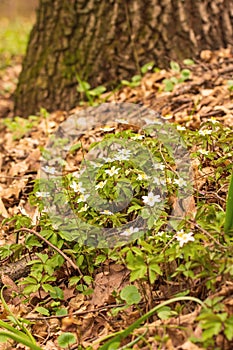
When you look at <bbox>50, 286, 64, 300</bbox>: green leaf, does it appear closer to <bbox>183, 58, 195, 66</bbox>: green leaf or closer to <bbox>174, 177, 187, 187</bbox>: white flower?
<bbox>174, 177, 187, 187</bbox>: white flower

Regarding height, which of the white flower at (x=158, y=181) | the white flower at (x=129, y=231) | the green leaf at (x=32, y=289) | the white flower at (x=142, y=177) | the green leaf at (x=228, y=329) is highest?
the white flower at (x=142, y=177)

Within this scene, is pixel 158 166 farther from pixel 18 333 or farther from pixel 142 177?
pixel 18 333

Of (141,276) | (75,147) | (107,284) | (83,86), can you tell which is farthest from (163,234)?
(83,86)

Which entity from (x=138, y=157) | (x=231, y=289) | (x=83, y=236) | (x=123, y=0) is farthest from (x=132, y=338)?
(x=123, y=0)

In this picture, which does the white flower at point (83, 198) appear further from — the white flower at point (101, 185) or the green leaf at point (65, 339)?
the green leaf at point (65, 339)

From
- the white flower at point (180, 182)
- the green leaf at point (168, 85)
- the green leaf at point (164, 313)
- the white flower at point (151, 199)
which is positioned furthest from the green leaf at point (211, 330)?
the green leaf at point (168, 85)

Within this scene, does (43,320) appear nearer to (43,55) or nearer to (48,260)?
(48,260)
